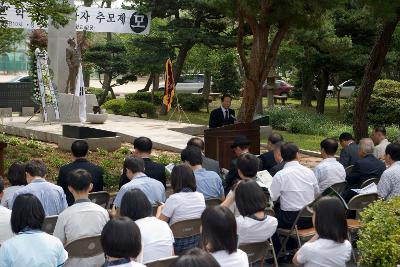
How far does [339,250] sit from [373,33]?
2040cm

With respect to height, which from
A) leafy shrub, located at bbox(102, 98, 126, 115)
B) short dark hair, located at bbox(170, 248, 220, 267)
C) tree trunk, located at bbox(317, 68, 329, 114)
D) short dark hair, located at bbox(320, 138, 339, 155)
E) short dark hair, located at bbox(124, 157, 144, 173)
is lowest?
leafy shrub, located at bbox(102, 98, 126, 115)

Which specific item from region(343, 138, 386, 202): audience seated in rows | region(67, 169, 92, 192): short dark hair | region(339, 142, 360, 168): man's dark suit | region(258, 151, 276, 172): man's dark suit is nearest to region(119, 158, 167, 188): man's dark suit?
region(258, 151, 276, 172): man's dark suit

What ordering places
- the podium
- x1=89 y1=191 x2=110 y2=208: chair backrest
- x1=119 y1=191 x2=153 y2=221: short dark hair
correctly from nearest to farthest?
x1=119 y1=191 x2=153 y2=221: short dark hair < x1=89 y1=191 x2=110 y2=208: chair backrest < the podium

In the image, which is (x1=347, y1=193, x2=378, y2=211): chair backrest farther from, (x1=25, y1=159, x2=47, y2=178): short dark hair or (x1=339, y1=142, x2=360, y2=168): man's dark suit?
(x1=25, y1=159, x2=47, y2=178): short dark hair

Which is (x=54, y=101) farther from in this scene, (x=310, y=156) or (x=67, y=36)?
(x=310, y=156)

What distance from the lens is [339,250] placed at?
479 cm

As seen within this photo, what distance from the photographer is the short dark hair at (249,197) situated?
5332mm

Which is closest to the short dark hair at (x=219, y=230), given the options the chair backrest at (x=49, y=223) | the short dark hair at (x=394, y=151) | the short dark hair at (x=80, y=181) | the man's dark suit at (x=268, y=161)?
the short dark hair at (x=80, y=181)

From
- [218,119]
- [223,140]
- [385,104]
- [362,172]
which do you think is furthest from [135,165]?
[385,104]

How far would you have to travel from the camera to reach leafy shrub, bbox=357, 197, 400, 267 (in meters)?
5.03

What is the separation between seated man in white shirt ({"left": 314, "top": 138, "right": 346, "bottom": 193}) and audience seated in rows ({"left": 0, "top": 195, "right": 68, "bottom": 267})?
13.0ft

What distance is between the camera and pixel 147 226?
16.5 feet

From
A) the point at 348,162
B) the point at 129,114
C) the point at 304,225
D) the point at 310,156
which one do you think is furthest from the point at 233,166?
the point at 129,114

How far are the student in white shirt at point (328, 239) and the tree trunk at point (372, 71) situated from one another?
968cm
